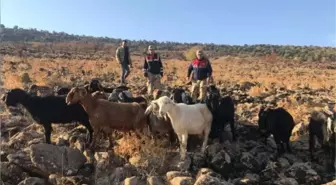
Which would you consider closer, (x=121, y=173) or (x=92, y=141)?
(x=121, y=173)

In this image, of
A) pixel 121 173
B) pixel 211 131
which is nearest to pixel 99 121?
pixel 121 173

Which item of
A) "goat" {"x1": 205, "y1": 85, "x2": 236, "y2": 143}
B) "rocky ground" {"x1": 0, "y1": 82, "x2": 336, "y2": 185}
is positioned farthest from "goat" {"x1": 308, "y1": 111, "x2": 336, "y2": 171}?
"goat" {"x1": 205, "y1": 85, "x2": 236, "y2": 143}

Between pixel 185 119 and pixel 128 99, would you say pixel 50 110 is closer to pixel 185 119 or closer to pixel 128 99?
pixel 128 99

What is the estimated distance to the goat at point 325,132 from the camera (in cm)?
958

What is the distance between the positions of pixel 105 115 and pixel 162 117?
1.25 metres

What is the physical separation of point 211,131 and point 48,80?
1273 cm

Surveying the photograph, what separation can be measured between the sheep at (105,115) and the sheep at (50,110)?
46 centimetres

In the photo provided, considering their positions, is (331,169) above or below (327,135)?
below

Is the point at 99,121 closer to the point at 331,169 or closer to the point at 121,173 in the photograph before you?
the point at 121,173

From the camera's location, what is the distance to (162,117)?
34.2 feet

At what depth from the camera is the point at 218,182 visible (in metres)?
8.33

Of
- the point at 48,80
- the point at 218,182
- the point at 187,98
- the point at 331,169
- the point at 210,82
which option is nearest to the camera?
the point at 218,182

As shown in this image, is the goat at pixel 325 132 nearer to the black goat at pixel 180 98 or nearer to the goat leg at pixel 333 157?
the goat leg at pixel 333 157

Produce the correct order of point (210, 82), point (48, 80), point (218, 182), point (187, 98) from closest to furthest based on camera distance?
point (218, 182)
point (187, 98)
point (210, 82)
point (48, 80)
